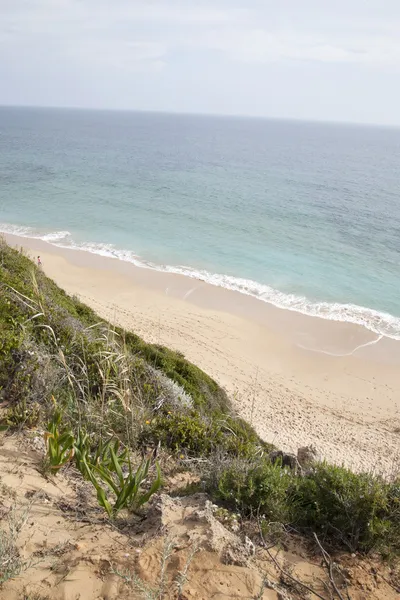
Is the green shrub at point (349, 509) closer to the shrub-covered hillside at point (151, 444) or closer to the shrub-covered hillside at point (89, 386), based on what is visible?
the shrub-covered hillside at point (151, 444)

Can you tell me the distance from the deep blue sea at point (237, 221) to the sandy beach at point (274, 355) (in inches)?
74.5

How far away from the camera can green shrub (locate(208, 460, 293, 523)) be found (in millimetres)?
4109

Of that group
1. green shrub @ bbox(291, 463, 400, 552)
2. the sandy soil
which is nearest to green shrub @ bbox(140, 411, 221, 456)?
the sandy soil

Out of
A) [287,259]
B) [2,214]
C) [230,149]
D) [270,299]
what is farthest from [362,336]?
[230,149]

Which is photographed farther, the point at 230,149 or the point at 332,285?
the point at 230,149

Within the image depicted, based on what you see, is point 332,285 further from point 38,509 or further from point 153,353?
point 38,509

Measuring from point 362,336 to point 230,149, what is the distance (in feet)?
239

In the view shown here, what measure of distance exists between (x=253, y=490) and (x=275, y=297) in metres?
19.2

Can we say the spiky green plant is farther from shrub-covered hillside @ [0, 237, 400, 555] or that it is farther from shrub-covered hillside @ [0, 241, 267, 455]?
shrub-covered hillside @ [0, 241, 267, 455]

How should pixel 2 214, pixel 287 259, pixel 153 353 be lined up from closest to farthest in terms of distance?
pixel 153 353
pixel 287 259
pixel 2 214

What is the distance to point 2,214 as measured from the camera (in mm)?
35062

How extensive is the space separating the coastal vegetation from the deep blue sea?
16547 mm

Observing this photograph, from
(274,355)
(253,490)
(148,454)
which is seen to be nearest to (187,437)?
(148,454)

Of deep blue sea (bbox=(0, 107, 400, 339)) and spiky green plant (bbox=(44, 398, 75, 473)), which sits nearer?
spiky green plant (bbox=(44, 398, 75, 473))
